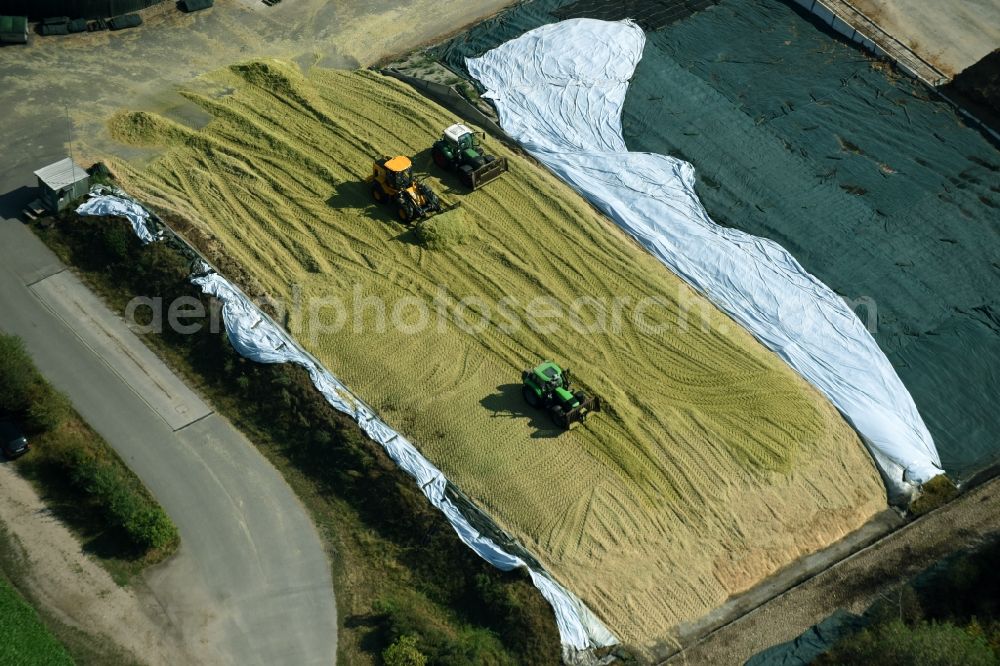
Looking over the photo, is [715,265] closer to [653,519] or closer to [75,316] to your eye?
[653,519]

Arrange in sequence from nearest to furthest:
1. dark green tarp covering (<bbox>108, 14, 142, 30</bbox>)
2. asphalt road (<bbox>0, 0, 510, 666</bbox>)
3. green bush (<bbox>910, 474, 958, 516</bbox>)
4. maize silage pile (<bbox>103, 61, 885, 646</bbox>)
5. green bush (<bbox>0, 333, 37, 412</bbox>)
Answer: asphalt road (<bbox>0, 0, 510, 666</bbox>) → maize silage pile (<bbox>103, 61, 885, 646</bbox>) → green bush (<bbox>910, 474, 958, 516</bbox>) → green bush (<bbox>0, 333, 37, 412</bbox>) → dark green tarp covering (<bbox>108, 14, 142, 30</bbox>)

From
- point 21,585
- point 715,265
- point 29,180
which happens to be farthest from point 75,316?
point 715,265

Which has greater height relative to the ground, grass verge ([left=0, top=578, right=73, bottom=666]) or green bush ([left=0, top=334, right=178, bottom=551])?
green bush ([left=0, top=334, right=178, bottom=551])

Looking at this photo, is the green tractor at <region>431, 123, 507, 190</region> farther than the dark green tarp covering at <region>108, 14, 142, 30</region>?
No

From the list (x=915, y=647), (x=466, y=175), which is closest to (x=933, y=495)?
(x=915, y=647)

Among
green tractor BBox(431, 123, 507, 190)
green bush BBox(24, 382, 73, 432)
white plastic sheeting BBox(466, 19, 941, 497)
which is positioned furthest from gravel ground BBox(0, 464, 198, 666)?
white plastic sheeting BBox(466, 19, 941, 497)

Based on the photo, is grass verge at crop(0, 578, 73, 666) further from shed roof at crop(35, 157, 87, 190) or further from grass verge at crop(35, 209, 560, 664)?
shed roof at crop(35, 157, 87, 190)

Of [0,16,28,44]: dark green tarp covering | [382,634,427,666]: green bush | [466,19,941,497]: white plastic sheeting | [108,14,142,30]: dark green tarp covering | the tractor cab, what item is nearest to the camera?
[382,634,427,666]: green bush

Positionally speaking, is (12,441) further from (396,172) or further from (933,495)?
(933,495)
